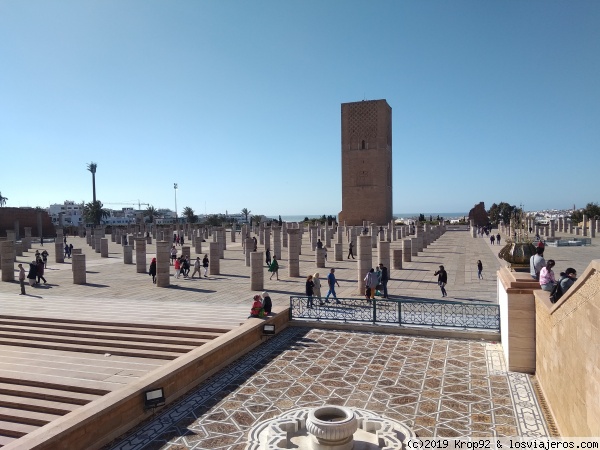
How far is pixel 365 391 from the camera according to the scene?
6.51 m

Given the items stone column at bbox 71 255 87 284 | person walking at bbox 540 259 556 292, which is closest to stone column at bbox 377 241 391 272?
person walking at bbox 540 259 556 292

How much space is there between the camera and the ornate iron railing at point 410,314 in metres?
9.38

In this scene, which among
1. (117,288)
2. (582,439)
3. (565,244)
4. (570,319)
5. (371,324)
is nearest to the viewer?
(582,439)

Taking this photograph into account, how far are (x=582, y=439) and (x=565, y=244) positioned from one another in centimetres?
2975

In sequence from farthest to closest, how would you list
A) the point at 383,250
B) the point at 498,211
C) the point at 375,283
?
1. the point at 498,211
2. the point at 383,250
3. the point at 375,283

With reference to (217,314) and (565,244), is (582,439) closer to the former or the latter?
(217,314)

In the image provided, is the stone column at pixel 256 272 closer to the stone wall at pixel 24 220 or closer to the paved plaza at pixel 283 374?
the paved plaza at pixel 283 374

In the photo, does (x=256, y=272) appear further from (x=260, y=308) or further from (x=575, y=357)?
(x=575, y=357)

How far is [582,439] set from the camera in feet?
14.0

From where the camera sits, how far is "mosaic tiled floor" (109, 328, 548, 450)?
214 inches

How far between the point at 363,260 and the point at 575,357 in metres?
9.77

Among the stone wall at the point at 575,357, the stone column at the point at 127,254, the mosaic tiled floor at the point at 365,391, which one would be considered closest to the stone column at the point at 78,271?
the stone column at the point at 127,254

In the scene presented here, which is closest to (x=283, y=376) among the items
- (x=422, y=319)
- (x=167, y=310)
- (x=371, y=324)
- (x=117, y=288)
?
(x=371, y=324)

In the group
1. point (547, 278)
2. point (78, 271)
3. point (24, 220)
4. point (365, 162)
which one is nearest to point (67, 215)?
point (24, 220)
